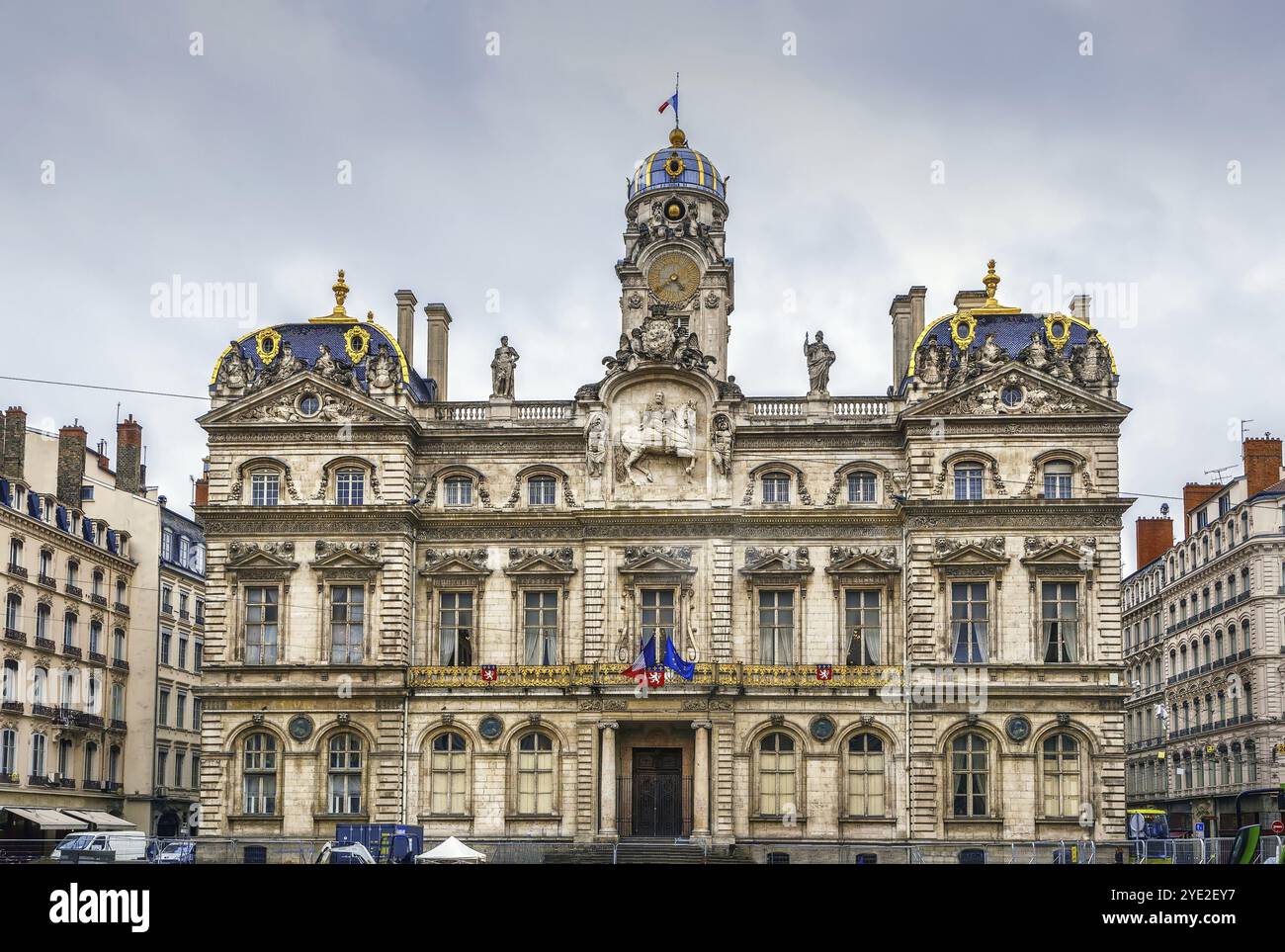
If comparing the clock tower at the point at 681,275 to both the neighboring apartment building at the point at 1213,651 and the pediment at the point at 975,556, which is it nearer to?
the pediment at the point at 975,556

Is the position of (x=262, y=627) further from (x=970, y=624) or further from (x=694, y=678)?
(x=970, y=624)

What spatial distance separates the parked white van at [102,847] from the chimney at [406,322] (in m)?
20.0

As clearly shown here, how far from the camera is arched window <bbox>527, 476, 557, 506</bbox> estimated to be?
184 ft

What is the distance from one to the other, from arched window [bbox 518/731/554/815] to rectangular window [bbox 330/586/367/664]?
6903 millimetres

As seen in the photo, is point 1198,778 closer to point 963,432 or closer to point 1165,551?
point 1165,551

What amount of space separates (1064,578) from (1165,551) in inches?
1516

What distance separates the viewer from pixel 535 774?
53.9 m

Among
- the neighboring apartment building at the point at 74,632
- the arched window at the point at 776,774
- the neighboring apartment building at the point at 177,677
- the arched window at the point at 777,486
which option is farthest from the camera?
the neighboring apartment building at the point at 177,677

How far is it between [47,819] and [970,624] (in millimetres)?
38188

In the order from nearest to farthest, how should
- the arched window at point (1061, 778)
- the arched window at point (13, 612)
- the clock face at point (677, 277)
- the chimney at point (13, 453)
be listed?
1. the arched window at point (1061, 778)
2. the clock face at point (677, 277)
3. the arched window at point (13, 612)
4. the chimney at point (13, 453)

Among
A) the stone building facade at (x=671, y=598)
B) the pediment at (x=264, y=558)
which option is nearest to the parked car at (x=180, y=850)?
the stone building facade at (x=671, y=598)

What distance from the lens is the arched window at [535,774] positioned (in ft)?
176
